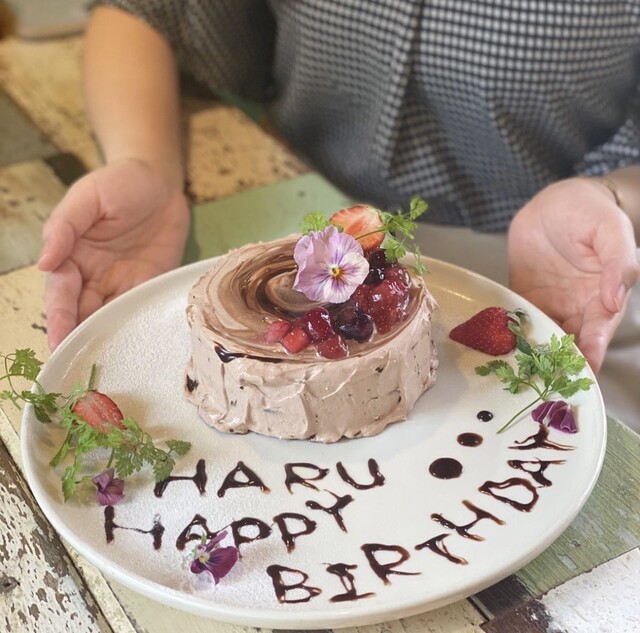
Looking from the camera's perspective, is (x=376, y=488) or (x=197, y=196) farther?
(x=197, y=196)

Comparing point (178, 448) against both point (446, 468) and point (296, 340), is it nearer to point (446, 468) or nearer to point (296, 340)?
point (296, 340)

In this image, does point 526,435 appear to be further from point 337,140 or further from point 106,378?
point 337,140

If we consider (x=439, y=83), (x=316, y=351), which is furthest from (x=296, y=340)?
(x=439, y=83)

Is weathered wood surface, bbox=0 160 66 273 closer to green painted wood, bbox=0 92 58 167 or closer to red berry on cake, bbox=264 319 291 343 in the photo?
green painted wood, bbox=0 92 58 167

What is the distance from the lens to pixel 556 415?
1.05 metres

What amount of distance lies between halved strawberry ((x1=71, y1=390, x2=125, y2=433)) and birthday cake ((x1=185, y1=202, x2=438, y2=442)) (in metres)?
0.12

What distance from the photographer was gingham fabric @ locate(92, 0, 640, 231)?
1.51m

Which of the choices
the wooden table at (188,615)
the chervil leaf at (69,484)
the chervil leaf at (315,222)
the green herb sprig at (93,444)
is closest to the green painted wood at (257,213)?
the wooden table at (188,615)

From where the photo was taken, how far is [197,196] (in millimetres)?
1668

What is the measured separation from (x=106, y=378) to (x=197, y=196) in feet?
2.04

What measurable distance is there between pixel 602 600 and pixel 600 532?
0.09 meters

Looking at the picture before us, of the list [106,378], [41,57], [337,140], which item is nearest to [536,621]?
[106,378]

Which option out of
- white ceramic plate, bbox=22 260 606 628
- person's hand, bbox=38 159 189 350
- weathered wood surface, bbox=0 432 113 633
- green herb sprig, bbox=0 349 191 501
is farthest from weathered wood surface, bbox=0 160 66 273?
weathered wood surface, bbox=0 432 113 633

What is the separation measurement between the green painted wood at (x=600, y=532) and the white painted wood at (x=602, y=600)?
0.01 meters
